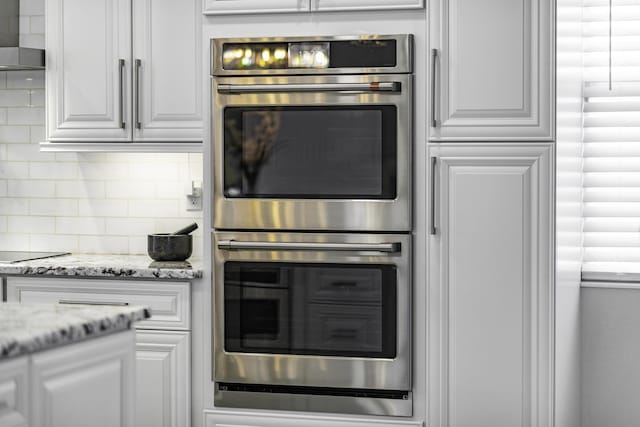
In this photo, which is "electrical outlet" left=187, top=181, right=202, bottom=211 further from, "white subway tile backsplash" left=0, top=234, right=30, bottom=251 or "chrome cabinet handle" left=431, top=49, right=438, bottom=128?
"chrome cabinet handle" left=431, top=49, right=438, bottom=128

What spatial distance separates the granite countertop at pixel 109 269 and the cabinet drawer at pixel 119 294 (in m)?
0.04

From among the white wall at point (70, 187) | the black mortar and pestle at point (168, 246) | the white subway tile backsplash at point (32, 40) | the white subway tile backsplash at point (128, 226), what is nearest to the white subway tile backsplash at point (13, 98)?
the white wall at point (70, 187)

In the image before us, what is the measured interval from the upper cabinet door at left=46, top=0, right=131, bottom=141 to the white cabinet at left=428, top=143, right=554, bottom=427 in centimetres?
131

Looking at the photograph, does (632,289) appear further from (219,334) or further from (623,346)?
(219,334)

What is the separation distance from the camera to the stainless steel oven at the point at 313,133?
3232 mm

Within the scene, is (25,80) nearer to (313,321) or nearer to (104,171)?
(104,171)

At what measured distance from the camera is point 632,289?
3707 millimetres

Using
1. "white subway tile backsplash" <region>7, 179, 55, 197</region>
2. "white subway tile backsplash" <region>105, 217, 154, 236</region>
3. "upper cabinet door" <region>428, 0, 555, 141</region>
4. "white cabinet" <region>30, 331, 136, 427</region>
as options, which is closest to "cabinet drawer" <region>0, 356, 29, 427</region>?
"white cabinet" <region>30, 331, 136, 427</region>

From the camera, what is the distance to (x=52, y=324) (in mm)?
1869

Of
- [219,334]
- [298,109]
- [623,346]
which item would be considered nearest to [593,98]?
[623,346]

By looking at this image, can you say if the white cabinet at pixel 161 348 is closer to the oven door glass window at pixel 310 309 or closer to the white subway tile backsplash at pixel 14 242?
the oven door glass window at pixel 310 309

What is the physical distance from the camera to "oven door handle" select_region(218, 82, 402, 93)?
3.20m

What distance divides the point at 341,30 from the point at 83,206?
1.58 meters

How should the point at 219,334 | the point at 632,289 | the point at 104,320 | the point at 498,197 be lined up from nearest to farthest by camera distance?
1. the point at 104,320
2. the point at 498,197
3. the point at 219,334
4. the point at 632,289
